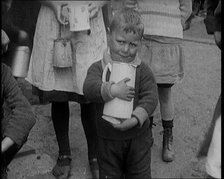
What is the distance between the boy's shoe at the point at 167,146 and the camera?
103 inches

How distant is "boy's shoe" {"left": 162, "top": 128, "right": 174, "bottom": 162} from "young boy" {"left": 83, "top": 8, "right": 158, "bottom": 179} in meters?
0.69

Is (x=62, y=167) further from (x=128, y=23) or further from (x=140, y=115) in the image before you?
(x=128, y=23)

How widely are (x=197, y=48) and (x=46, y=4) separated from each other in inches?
119

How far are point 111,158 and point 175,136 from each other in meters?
1.13

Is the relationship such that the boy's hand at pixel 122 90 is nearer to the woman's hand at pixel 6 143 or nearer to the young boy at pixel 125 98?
the young boy at pixel 125 98

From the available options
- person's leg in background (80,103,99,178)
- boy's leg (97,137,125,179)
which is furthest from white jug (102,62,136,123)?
person's leg in background (80,103,99,178)

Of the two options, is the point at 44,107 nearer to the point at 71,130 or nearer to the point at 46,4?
the point at 71,130

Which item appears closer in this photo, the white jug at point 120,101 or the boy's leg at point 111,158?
the white jug at point 120,101

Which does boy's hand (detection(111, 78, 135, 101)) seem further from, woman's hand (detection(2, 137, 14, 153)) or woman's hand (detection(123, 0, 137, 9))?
woman's hand (detection(123, 0, 137, 9))

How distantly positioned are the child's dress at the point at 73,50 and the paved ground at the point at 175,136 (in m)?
0.58

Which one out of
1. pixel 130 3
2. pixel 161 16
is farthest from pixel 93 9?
pixel 161 16

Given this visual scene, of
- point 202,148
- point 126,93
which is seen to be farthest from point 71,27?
point 202,148

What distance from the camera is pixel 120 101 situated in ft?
5.76

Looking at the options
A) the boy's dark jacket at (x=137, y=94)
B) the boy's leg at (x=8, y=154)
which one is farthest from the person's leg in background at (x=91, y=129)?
the boy's leg at (x=8, y=154)
